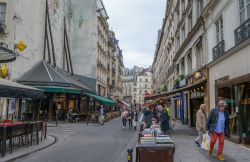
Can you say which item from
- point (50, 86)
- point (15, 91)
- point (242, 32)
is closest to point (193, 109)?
point (242, 32)

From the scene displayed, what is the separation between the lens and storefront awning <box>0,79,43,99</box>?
35.7 feet

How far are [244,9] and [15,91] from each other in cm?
952

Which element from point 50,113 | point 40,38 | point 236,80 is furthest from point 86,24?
point 236,80

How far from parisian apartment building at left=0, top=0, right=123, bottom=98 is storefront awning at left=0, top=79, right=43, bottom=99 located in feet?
44.4

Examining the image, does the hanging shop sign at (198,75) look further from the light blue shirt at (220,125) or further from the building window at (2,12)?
the building window at (2,12)

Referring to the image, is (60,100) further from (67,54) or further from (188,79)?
(188,79)

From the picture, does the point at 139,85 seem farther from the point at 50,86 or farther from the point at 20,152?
the point at 20,152

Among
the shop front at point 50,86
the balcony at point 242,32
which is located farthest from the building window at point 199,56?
the shop front at point 50,86

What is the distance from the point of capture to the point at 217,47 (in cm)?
1608

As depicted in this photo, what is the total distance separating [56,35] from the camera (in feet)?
123

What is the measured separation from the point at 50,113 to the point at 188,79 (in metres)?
14.3

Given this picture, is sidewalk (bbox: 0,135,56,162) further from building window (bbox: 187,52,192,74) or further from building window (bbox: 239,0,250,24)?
building window (bbox: 187,52,192,74)

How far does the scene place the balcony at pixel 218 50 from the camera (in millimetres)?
15072

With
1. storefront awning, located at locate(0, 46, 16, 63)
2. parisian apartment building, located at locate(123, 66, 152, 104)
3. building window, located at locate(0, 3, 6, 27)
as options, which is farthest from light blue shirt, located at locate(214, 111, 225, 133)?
parisian apartment building, located at locate(123, 66, 152, 104)
